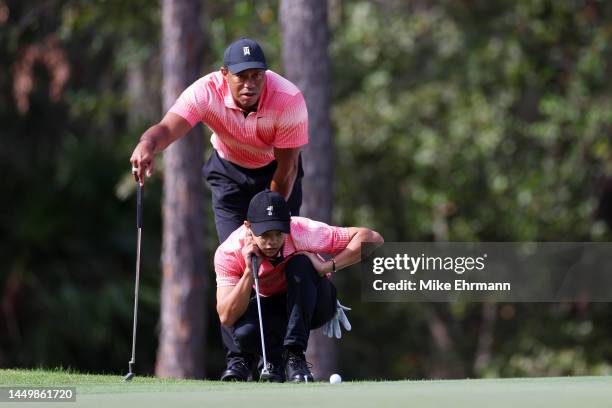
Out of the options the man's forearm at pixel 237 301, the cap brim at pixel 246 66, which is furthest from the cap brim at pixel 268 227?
the cap brim at pixel 246 66

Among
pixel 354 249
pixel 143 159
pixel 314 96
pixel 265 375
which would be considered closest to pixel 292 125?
pixel 354 249

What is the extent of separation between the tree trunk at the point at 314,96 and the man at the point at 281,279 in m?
4.32

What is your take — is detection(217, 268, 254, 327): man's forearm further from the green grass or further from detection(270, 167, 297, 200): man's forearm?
detection(270, 167, 297, 200): man's forearm

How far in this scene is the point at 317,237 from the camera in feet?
28.5

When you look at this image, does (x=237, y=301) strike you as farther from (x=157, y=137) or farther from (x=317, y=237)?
(x=157, y=137)

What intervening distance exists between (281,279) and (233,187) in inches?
27.3

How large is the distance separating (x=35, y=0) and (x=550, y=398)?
16950 millimetres

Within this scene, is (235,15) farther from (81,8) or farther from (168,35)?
(168,35)

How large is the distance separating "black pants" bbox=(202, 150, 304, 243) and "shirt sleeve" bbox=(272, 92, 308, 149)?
1.10 ft

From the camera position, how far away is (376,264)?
9.59 metres

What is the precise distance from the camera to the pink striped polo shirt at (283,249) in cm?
854

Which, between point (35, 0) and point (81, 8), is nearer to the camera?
point (81, 8)

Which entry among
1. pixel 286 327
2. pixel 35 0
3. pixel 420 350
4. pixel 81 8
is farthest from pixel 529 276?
pixel 420 350

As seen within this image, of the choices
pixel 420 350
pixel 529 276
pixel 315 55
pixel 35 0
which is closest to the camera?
pixel 315 55
